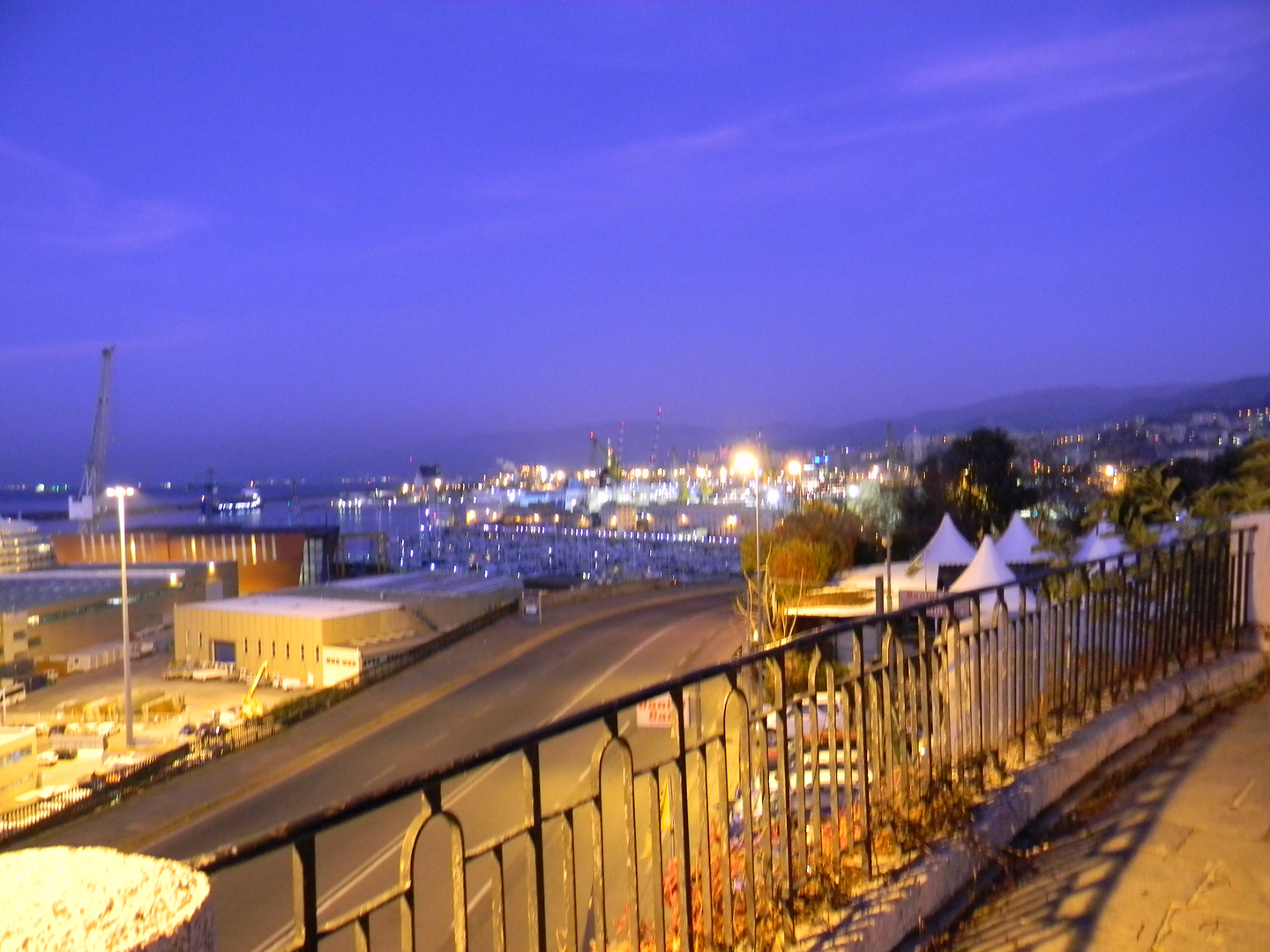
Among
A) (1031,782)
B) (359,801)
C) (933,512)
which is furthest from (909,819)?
(933,512)

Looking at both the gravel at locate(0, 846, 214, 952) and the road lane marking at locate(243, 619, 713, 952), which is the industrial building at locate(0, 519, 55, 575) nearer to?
the road lane marking at locate(243, 619, 713, 952)

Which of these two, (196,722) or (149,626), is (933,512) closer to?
(196,722)

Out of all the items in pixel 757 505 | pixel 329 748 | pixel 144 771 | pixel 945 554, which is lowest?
pixel 329 748

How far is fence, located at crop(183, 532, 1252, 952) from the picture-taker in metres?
1.96

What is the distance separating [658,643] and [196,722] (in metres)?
12.2

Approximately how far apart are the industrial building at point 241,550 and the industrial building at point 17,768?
39178mm

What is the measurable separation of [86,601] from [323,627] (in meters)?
13.9

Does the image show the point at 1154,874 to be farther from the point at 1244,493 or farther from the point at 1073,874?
the point at 1244,493

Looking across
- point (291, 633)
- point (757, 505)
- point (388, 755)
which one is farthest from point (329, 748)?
point (291, 633)

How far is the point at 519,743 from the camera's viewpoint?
191 centimetres

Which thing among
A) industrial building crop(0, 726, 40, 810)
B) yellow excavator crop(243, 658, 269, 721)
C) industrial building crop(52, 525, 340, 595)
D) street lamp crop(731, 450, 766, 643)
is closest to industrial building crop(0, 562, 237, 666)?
industrial building crop(52, 525, 340, 595)

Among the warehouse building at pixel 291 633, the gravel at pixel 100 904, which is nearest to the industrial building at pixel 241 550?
the warehouse building at pixel 291 633

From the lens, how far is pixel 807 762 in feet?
12.1

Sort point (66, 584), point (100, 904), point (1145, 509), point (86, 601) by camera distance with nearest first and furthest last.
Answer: point (100, 904) → point (1145, 509) → point (86, 601) → point (66, 584)
